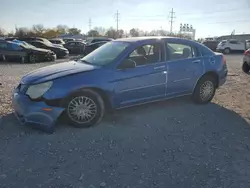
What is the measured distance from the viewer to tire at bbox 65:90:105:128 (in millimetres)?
4094

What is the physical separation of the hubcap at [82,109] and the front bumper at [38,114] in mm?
217

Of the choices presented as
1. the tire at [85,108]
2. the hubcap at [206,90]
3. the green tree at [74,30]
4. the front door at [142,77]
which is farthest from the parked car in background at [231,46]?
the green tree at [74,30]

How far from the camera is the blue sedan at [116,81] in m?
3.95

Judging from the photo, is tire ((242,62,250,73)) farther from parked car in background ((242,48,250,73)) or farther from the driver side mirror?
the driver side mirror

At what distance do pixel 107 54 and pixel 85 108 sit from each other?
1.24 metres

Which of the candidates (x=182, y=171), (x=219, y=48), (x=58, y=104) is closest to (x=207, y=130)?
(x=182, y=171)

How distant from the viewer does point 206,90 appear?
5.61m

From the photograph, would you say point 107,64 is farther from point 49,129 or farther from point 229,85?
point 229,85

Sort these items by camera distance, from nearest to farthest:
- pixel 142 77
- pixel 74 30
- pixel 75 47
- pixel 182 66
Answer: pixel 142 77 < pixel 182 66 < pixel 75 47 < pixel 74 30

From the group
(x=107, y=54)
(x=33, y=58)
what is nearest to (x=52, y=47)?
(x=33, y=58)

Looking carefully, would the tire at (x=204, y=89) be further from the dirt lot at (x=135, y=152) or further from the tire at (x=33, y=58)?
the tire at (x=33, y=58)

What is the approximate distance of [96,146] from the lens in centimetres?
365

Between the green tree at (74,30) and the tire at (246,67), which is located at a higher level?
the green tree at (74,30)

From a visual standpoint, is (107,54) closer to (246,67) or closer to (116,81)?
(116,81)
